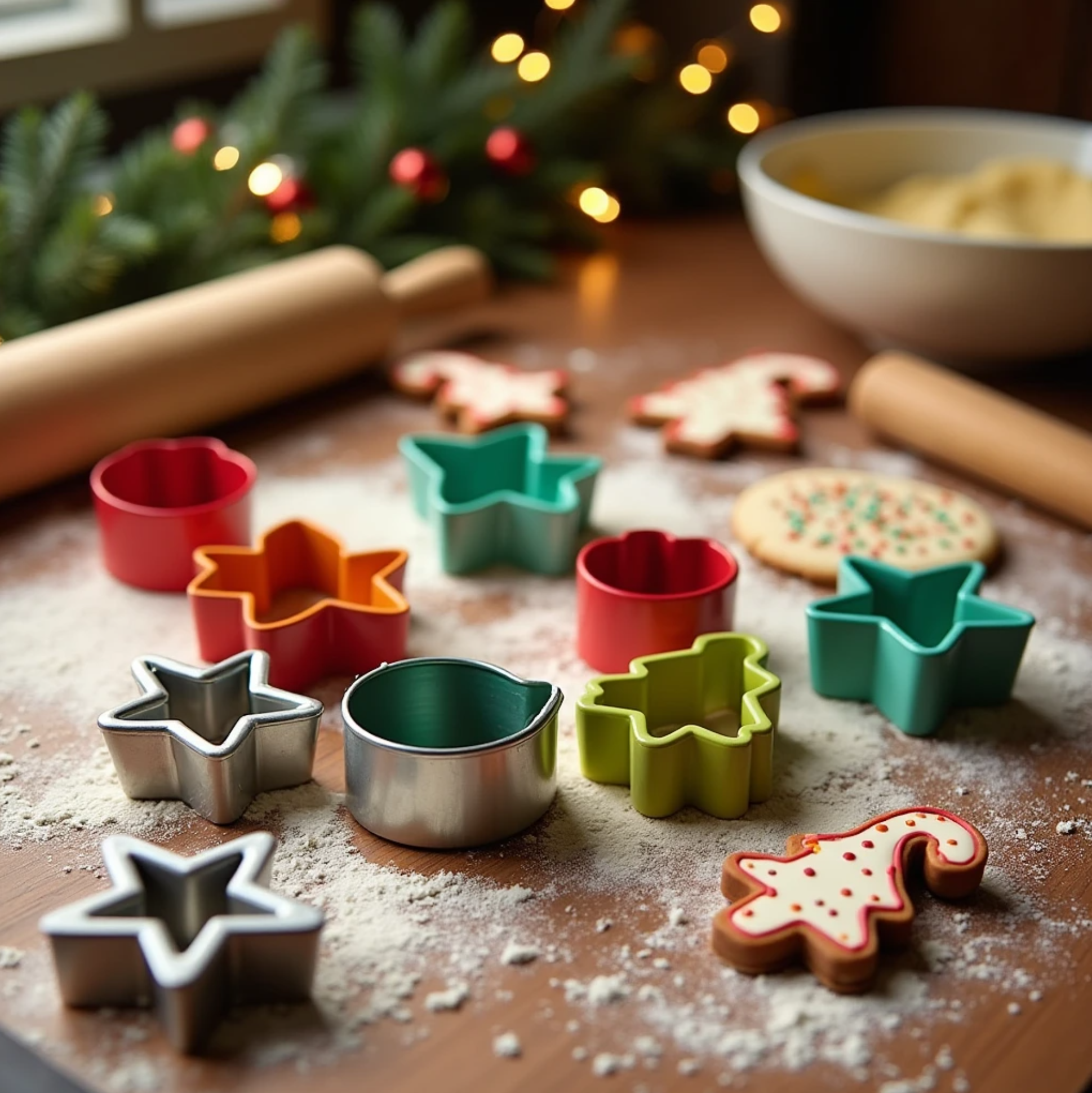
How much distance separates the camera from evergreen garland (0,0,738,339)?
1.27 metres

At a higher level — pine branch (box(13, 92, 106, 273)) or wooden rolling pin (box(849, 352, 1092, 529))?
pine branch (box(13, 92, 106, 273))

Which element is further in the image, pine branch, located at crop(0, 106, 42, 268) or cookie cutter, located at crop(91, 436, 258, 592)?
pine branch, located at crop(0, 106, 42, 268)

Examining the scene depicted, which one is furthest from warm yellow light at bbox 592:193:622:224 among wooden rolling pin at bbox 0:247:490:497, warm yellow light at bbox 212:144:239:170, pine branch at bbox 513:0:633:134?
warm yellow light at bbox 212:144:239:170

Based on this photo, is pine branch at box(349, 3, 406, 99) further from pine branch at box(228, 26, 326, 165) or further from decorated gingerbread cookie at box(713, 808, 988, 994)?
decorated gingerbread cookie at box(713, 808, 988, 994)

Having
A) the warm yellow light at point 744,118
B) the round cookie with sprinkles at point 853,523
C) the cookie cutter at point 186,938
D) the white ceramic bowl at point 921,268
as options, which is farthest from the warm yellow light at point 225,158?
the cookie cutter at point 186,938

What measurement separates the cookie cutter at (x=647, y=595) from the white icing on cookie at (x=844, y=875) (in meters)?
0.20

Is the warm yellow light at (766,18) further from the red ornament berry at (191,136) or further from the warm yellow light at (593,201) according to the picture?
the red ornament berry at (191,136)

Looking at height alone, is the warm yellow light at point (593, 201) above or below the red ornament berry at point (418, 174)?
below

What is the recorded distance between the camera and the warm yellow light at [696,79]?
1.88 metres

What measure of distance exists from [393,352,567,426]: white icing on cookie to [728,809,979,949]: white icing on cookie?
591mm

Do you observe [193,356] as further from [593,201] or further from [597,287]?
[593,201]

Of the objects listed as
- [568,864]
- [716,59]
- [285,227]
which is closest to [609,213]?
[716,59]

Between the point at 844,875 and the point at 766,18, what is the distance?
1413 millimetres

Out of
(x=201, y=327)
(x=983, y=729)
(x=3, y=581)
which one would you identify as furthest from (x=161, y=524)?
(x=983, y=729)
